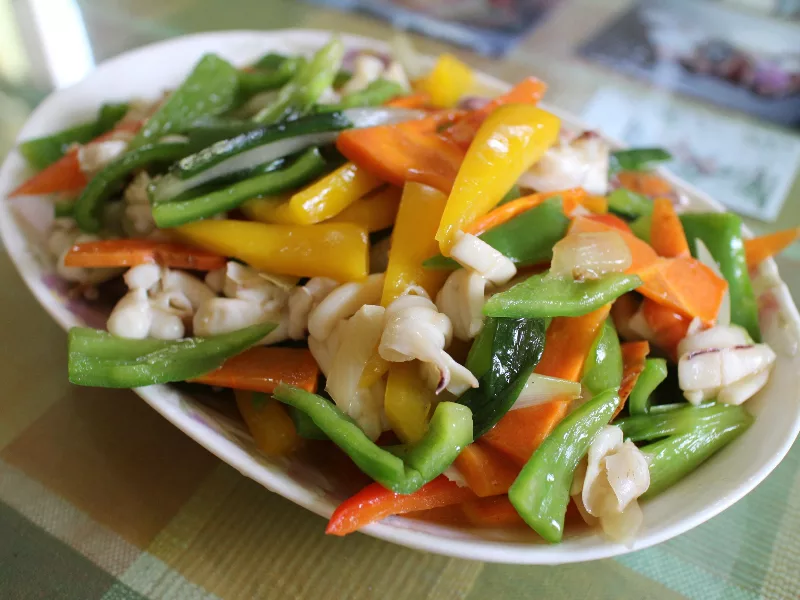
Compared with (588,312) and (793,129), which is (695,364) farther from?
(793,129)

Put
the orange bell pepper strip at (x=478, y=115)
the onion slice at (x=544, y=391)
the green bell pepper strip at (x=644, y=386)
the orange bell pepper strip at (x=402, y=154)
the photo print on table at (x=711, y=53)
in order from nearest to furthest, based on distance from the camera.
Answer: the onion slice at (x=544, y=391), the green bell pepper strip at (x=644, y=386), the orange bell pepper strip at (x=402, y=154), the orange bell pepper strip at (x=478, y=115), the photo print on table at (x=711, y=53)

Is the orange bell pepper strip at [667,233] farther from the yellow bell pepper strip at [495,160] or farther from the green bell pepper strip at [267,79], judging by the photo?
the green bell pepper strip at [267,79]

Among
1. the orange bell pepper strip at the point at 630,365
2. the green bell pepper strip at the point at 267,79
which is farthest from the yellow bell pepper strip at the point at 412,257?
the green bell pepper strip at the point at 267,79

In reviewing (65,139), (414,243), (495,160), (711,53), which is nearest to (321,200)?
(414,243)

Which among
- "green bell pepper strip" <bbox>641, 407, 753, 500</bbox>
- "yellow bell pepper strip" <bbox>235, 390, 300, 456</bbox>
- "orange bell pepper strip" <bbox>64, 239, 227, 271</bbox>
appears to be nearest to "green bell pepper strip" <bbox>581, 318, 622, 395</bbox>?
"green bell pepper strip" <bbox>641, 407, 753, 500</bbox>

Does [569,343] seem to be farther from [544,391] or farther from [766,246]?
[766,246]

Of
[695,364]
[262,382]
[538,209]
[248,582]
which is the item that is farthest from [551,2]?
[248,582]
